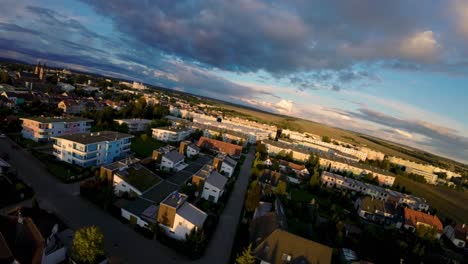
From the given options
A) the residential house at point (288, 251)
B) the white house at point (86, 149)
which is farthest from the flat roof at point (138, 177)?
the residential house at point (288, 251)

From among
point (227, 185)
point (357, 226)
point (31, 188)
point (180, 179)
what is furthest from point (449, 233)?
point (31, 188)

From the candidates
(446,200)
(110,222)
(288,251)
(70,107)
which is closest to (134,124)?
(70,107)

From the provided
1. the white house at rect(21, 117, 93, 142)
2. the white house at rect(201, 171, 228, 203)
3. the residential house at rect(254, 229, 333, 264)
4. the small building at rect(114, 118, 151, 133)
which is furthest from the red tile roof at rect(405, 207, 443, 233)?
the small building at rect(114, 118, 151, 133)

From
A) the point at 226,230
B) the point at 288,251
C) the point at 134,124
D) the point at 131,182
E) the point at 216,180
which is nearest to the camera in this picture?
the point at 288,251

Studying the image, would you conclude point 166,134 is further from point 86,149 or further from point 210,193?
point 210,193

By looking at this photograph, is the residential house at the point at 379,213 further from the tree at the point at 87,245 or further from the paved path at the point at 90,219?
the tree at the point at 87,245

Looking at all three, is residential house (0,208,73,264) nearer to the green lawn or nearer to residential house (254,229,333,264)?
residential house (254,229,333,264)
